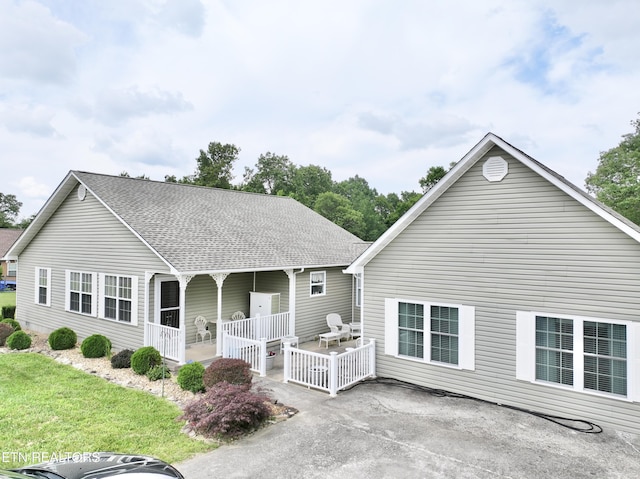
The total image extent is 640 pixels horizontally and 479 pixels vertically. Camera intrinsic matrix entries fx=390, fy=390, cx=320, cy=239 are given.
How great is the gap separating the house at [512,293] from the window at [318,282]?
5.25m

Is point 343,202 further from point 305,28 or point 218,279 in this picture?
Result: point 218,279

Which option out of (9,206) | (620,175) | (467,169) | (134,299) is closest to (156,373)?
(134,299)

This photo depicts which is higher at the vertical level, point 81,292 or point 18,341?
point 81,292

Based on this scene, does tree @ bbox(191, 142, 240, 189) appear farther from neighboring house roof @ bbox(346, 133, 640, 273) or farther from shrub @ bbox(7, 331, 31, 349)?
neighboring house roof @ bbox(346, 133, 640, 273)

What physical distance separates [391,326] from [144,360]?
6723mm

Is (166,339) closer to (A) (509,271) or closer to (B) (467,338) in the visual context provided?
(B) (467,338)

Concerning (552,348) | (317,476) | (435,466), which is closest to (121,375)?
(317,476)

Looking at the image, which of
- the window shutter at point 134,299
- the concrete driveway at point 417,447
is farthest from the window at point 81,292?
the concrete driveway at point 417,447

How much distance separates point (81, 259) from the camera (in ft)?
47.6

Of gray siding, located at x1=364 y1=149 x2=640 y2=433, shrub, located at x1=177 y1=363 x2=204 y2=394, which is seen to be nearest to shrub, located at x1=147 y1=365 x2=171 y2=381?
shrub, located at x1=177 y1=363 x2=204 y2=394

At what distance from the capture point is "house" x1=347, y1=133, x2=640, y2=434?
7484mm

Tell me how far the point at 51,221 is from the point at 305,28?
516 inches

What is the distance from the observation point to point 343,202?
50.2 meters

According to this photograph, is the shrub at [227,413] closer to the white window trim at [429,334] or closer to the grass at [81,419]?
the grass at [81,419]
